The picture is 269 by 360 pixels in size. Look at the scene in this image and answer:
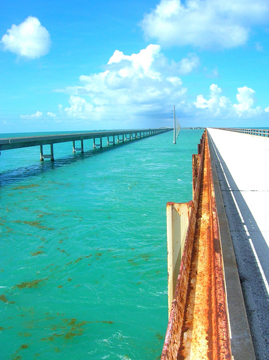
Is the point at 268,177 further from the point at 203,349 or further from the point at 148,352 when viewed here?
the point at 203,349

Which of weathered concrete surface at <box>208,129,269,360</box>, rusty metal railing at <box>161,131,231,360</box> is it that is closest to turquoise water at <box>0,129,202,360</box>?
weathered concrete surface at <box>208,129,269,360</box>

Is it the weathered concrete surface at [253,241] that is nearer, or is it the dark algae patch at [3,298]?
the weathered concrete surface at [253,241]

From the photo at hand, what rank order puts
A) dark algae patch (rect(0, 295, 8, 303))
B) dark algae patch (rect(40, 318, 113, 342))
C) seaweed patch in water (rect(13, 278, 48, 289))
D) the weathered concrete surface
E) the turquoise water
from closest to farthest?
1. the weathered concrete surface
2. the turquoise water
3. dark algae patch (rect(40, 318, 113, 342))
4. dark algae patch (rect(0, 295, 8, 303))
5. seaweed patch in water (rect(13, 278, 48, 289))

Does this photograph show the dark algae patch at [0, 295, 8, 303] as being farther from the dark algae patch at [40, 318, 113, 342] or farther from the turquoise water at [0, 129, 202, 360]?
the dark algae patch at [40, 318, 113, 342]

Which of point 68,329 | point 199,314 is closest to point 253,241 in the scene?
point 199,314

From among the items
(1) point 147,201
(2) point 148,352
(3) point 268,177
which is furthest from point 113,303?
(1) point 147,201

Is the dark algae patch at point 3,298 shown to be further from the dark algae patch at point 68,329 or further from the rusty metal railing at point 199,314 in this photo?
the rusty metal railing at point 199,314

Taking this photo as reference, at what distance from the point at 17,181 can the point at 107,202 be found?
39.6 ft

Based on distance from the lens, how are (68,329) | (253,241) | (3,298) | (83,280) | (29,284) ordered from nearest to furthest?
1. (253,241)
2. (68,329)
3. (3,298)
4. (29,284)
5. (83,280)

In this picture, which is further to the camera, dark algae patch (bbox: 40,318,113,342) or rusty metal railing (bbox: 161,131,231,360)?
dark algae patch (bbox: 40,318,113,342)

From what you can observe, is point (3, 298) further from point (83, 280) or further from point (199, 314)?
point (199, 314)

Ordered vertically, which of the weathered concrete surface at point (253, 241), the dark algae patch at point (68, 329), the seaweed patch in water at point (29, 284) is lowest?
the dark algae patch at point (68, 329)

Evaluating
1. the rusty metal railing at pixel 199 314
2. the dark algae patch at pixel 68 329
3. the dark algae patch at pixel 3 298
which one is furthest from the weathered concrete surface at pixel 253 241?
the dark algae patch at pixel 3 298

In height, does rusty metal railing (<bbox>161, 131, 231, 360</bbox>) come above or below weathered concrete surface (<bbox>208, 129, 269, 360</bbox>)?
above
